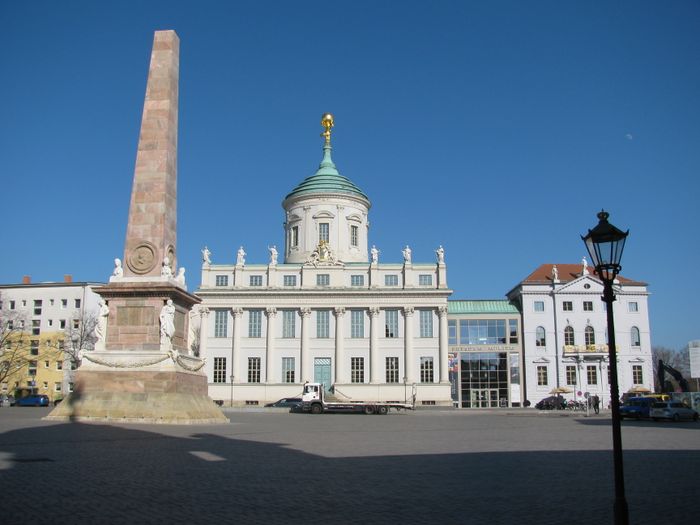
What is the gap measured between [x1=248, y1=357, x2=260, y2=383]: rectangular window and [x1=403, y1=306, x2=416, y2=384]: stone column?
1433 centimetres

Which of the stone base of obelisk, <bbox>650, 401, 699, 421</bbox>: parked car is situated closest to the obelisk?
the stone base of obelisk

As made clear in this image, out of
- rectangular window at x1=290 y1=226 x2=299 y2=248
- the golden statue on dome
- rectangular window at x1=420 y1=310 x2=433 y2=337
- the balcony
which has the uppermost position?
the golden statue on dome

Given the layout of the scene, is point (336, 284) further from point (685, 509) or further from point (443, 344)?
point (685, 509)

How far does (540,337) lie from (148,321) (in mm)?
55361

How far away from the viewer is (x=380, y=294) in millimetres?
70500

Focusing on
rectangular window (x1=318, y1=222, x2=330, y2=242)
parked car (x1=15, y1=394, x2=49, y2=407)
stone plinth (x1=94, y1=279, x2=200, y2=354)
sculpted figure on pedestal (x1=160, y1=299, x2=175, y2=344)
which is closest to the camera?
sculpted figure on pedestal (x1=160, y1=299, x2=175, y2=344)

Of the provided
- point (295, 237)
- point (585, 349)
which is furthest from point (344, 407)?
point (585, 349)

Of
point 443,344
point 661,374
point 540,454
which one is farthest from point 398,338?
point 540,454

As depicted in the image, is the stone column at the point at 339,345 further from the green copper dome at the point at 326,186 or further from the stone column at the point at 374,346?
the green copper dome at the point at 326,186

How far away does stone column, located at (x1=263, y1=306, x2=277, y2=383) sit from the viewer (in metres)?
70.0

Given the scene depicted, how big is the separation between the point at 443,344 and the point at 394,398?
7000 mm

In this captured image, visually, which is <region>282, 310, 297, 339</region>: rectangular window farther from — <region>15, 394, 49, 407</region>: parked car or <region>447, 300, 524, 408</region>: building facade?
<region>15, 394, 49, 407</region>: parked car

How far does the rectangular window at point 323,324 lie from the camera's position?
70.9 metres

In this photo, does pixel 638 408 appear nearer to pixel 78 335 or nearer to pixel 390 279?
pixel 390 279
